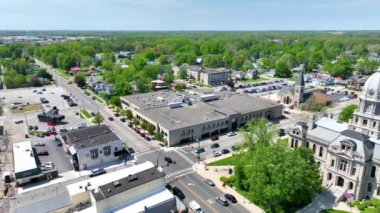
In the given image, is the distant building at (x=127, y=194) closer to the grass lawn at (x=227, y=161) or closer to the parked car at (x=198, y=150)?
the grass lawn at (x=227, y=161)

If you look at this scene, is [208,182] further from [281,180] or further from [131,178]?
[281,180]

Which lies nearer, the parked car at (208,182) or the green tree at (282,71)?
the parked car at (208,182)

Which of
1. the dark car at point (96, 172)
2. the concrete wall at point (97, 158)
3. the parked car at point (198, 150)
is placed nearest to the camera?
the dark car at point (96, 172)

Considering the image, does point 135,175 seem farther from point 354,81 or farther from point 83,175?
point 354,81

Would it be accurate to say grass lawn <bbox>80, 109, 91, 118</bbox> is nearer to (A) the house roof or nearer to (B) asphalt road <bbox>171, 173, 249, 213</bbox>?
(A) the house roof

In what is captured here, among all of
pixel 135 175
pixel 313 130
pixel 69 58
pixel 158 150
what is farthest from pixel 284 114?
pixel 69 58

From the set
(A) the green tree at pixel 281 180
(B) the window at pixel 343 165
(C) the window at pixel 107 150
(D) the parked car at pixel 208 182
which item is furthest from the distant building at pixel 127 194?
(B) the window at pixel 343 165

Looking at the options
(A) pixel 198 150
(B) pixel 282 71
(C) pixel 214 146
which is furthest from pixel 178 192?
(B) pixel 282 71
